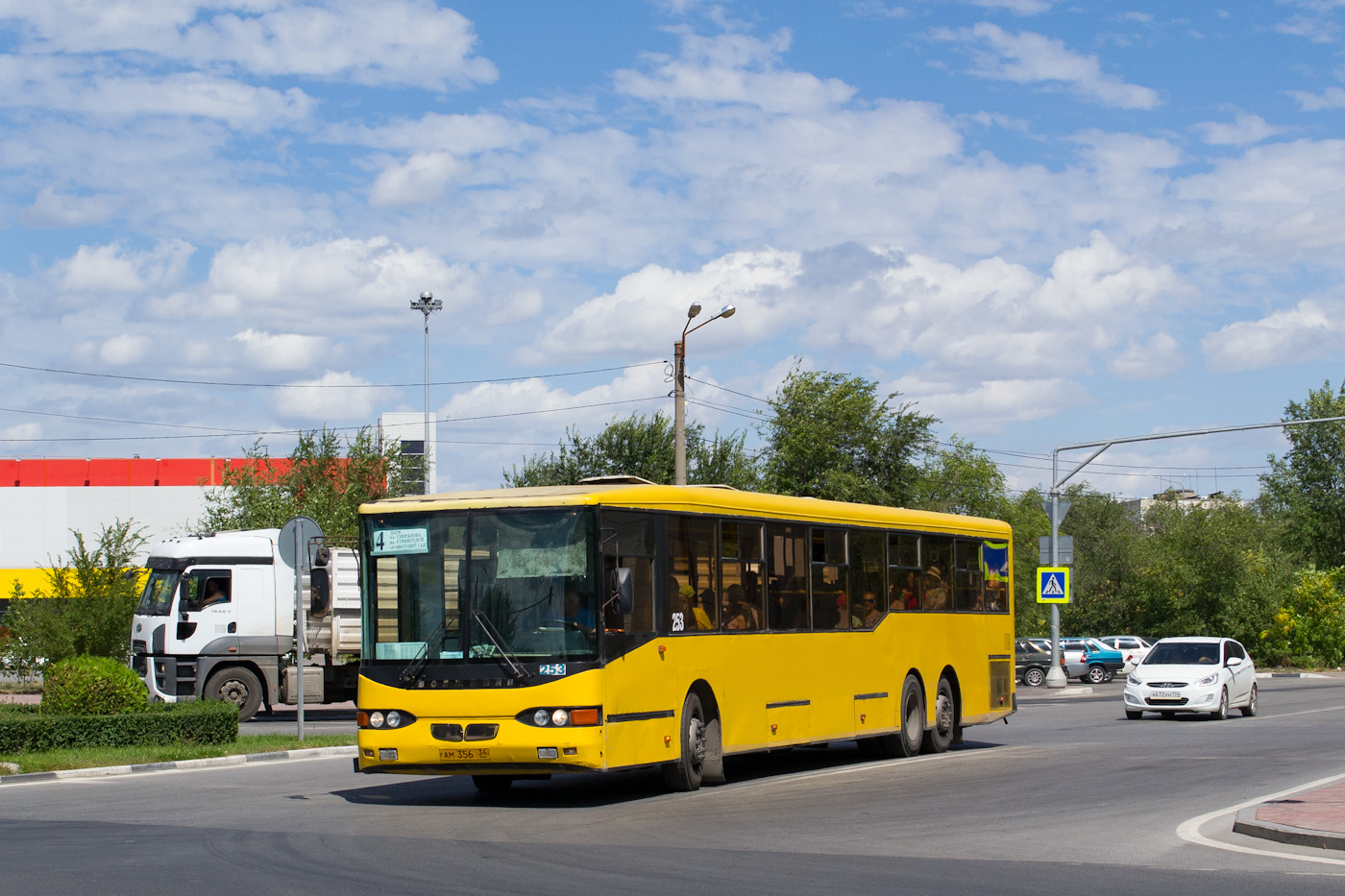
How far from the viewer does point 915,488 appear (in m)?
57.3

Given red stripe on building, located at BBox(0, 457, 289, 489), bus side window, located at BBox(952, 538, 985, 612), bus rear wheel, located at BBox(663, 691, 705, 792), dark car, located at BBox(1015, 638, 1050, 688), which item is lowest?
dark car, located at BBox(1015, 638, 1050, 688)

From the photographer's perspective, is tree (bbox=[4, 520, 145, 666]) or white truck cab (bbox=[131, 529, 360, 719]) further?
tree (bbox=[4, 520, 145, 666])

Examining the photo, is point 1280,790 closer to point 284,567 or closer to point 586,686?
point 586,686

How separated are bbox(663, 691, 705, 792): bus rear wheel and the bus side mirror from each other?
147 cm

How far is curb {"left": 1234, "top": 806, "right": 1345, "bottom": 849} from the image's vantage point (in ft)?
35.0

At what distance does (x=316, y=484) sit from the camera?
146 feet

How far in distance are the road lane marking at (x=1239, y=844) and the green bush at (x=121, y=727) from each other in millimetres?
13080

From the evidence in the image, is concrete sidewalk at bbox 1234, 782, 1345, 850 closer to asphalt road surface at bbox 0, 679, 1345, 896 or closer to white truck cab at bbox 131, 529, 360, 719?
asphalt road surface at bbox 0, 679, 1345, 896

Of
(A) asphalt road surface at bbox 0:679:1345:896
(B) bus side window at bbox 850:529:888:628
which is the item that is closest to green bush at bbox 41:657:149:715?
(A) asphalt road surface at bbox 0:679:1345:896

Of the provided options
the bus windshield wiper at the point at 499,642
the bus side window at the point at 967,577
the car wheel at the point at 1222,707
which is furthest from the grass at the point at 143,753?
the car wheel at the point at 1222,707

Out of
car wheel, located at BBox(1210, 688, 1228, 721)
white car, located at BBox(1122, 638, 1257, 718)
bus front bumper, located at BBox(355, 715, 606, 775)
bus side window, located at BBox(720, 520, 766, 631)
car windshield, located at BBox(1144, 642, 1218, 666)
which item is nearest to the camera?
bus front bumper, located at BBox(355, 715, 606, 775)

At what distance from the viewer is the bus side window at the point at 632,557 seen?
13.3 metres

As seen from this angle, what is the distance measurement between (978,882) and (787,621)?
23.9ft

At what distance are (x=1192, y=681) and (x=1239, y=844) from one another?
1823 centimetres
